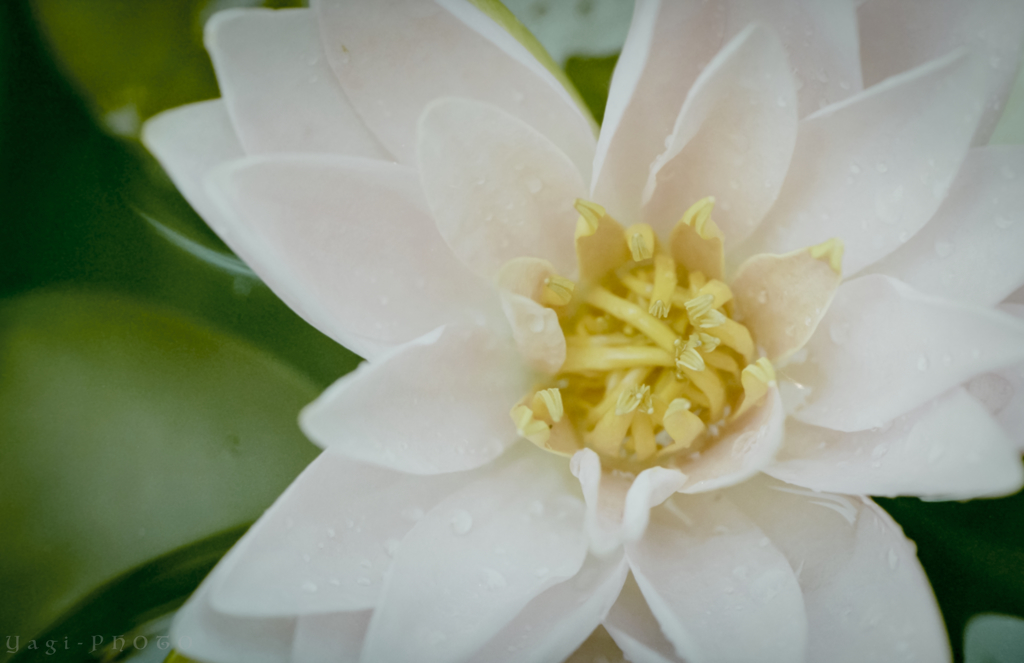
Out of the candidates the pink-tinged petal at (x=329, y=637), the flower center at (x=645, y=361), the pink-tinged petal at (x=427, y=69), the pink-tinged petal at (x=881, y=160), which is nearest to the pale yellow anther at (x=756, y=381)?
the flower center at (x=645, y=361)

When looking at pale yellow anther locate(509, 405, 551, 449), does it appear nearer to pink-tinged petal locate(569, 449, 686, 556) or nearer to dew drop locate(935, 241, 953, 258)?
pink-tinged petal locate(569, 449, 686, 556)

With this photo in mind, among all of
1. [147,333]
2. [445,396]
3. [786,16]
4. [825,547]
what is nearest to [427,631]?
[445,396]

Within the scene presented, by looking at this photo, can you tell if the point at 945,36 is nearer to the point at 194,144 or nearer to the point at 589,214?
the point at 589,214

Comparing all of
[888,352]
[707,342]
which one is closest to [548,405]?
[707,342]

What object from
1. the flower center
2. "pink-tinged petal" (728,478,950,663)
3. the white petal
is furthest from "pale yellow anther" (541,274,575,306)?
the white petal

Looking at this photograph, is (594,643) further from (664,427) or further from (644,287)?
(644,287)
